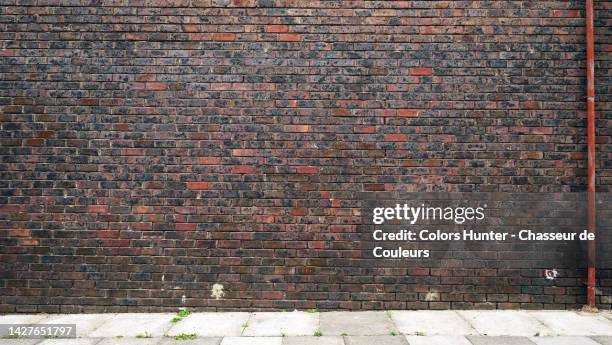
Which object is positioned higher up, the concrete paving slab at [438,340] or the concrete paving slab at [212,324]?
the concrete paving slab at [438,340]

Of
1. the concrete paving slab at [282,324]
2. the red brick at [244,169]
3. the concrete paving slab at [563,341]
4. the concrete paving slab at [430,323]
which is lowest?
the concrete paving slab at [282,324]

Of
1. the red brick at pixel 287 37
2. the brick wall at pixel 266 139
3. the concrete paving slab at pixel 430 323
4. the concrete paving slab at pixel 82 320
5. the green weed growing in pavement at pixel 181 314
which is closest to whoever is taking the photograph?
the concrete paving slab at pixel 430 323

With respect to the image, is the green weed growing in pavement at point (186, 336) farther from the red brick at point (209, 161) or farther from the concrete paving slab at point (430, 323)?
the concrete paving slab at point (430, 323)

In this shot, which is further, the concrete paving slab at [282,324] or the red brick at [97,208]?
the red brick at [97,208]

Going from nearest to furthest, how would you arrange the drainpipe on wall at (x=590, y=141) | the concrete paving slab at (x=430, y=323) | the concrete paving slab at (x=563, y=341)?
1. the concrete paving slab at (x=563, y=341)
2. the concrete paving slab at (x=430, y=323)
3. the drainpipe on wall at (x=590, y=141)

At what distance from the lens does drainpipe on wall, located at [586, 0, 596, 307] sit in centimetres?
497

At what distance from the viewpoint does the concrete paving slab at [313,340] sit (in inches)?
160

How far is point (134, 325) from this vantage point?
4.63m

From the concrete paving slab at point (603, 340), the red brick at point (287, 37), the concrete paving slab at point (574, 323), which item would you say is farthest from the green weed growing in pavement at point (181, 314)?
the concrete paving slab at point (603, 340)

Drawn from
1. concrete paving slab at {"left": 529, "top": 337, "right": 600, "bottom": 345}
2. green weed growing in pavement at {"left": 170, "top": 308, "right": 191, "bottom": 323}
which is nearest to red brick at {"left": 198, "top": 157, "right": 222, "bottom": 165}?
green weed growing in pavement at {"left": 170, "top": 308, "right": 191, "bottom": 323}

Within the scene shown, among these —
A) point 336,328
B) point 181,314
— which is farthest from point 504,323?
point 181,314

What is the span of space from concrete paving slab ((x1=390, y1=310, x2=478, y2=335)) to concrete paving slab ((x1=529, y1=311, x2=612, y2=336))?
2.90 ft

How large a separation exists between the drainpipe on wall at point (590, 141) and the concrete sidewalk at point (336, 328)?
42cm

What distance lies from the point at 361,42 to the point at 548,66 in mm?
2258
